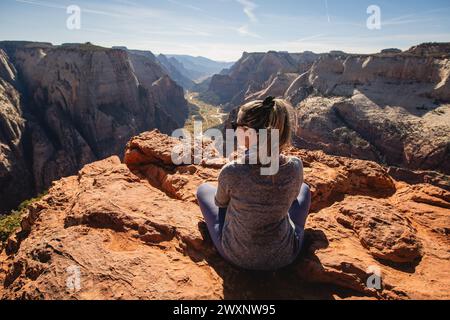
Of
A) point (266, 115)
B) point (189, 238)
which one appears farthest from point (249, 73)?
point (266, 115)

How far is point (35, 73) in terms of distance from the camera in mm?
37250

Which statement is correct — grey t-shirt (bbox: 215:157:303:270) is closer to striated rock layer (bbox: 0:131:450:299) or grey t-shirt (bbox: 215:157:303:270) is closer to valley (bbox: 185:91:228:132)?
striated rock layer (bbox: 0:131:450:299)

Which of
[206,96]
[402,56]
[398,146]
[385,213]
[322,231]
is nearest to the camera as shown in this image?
[322,231]

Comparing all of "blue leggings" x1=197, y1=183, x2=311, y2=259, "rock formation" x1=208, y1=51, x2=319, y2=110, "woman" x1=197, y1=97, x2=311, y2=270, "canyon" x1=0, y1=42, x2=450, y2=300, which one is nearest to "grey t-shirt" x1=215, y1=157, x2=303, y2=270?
"woman" x1=197, y1=97, x2=311, y2=270

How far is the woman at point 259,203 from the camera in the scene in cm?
284

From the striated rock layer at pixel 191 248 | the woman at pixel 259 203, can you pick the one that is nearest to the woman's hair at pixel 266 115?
the woman at pixel 259 203

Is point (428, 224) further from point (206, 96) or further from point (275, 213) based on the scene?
point (206, 96)

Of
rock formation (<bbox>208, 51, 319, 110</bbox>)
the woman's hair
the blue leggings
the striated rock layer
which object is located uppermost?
rock formation (<bbox>208, 51, 319, 110</bbox>)

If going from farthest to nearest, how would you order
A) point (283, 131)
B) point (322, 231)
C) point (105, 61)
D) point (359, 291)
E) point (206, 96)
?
point (206, 96)
point (105, 61)
point (322, 231)
point (359, 291)
point (283, 131)

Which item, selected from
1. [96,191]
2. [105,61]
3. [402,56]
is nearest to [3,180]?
[105,61]

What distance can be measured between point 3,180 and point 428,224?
29.9 m

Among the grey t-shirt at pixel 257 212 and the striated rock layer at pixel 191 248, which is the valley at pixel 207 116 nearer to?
the striated rock layer at pixel 191 248

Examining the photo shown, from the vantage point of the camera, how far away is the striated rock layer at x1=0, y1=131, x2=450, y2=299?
123 inches

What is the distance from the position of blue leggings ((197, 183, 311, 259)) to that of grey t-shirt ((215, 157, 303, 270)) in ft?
0.62
